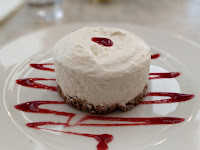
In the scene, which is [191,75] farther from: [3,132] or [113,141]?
[3,132]

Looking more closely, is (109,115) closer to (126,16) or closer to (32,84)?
(32,84)

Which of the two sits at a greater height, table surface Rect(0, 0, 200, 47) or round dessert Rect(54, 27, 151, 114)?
table surface Rect(0, 0, 200, 47)

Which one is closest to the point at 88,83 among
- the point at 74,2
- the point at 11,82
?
the point at 11,82

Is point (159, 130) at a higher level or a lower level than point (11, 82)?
lower

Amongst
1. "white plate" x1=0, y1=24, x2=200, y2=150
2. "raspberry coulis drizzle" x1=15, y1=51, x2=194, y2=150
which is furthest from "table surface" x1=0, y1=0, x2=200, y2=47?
"raspberry coulis drizzle" x1=15, y1=51, x2=194, y2=150

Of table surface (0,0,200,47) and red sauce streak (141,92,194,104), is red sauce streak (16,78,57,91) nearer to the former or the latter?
red sauce streak (141,92,194,104)

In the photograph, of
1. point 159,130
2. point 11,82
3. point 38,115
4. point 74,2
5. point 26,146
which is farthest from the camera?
point 74,2

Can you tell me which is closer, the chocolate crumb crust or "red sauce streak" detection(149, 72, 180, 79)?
the chocolate crumb crust
